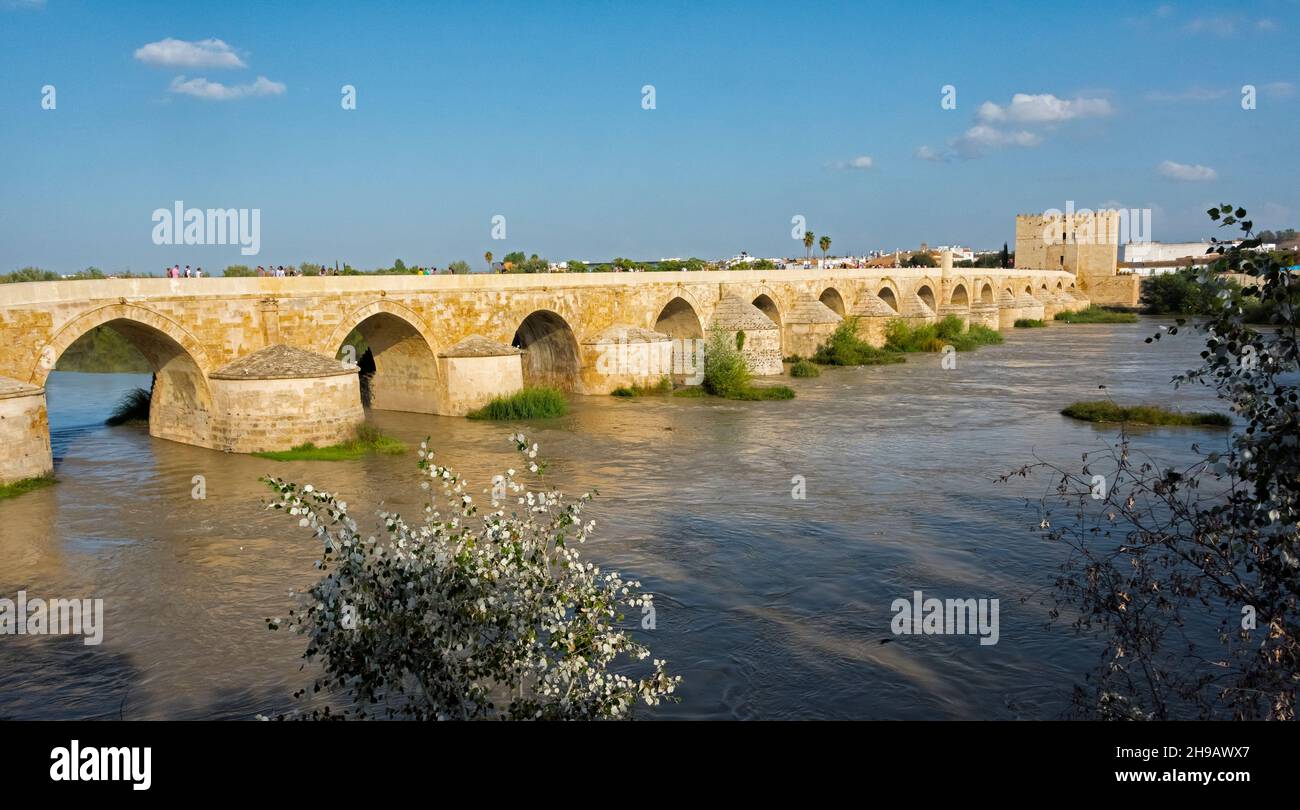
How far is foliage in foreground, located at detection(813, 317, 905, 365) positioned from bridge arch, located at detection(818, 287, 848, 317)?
10.8 feet

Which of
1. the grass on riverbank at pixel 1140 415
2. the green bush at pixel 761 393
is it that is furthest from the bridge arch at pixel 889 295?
the grass on riverbank at pixel 1140 415

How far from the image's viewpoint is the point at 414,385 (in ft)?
66.5

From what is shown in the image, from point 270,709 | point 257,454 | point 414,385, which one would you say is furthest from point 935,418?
point 270,709

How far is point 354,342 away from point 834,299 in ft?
56.2

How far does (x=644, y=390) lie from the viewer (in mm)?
23266

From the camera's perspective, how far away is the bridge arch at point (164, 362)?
13820 mm

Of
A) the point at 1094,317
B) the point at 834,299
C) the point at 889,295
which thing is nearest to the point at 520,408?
the point at 834,299

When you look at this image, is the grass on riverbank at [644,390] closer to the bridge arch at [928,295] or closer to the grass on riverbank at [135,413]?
the grass on riverbank at [135,413]

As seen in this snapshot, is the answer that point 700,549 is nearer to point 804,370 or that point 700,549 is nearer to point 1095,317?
point 804,370

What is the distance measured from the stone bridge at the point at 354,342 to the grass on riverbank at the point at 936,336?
15.7 feet

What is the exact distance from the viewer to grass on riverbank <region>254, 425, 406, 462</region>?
15.4 metres

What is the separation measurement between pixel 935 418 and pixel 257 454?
1269 cm
